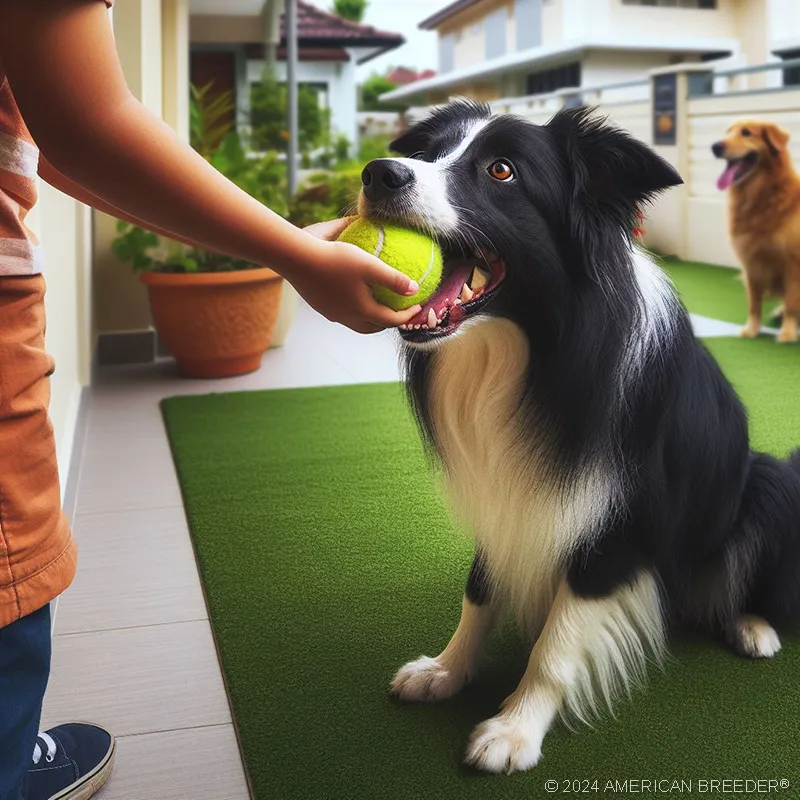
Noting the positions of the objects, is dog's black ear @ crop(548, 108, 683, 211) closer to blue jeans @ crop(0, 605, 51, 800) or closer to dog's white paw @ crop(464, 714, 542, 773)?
dog's white paw @ crop(464, 714, 542, 773)

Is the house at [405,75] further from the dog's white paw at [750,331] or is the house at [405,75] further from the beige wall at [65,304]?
the beige wall at [65,304]

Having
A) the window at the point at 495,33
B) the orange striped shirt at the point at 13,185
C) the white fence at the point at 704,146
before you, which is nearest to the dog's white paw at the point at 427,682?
the orange striped shirt at the point at 13,185

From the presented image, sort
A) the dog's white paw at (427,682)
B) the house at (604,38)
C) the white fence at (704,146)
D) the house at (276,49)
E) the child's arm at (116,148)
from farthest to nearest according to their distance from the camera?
the house at (604,38)
the house at (276,49)
the white fence at (704,146)
the dog's white paw at (427,682)
the child's arm at (116,148)

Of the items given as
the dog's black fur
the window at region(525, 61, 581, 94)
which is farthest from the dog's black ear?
the window at region(525, 61, 581, 94)

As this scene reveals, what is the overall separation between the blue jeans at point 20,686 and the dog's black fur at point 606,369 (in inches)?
28.1

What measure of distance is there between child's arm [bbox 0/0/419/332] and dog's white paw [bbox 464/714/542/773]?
2.63ft

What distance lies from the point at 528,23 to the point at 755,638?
24124mm

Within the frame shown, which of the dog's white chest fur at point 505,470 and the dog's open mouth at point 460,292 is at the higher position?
the dog's open mouth at point 460,292

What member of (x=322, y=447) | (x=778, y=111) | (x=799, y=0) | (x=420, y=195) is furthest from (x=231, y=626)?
(x=799, y=0)

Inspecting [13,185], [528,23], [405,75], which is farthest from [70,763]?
[405,75]

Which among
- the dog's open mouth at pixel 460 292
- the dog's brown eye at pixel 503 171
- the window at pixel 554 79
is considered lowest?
the dog's open mouth at pixel 460 292

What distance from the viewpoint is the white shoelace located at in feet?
4.14

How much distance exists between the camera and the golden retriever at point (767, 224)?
14.6 ft

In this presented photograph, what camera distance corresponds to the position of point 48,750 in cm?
128
